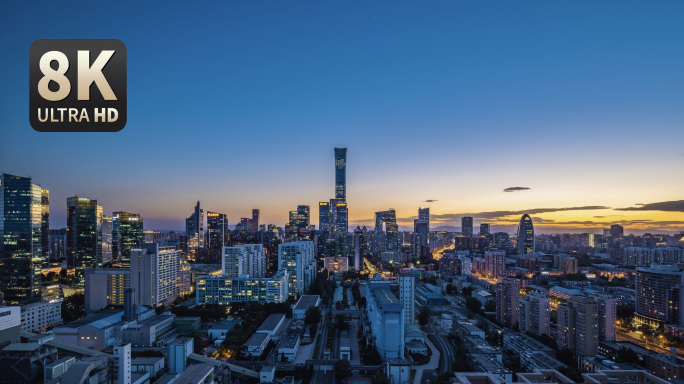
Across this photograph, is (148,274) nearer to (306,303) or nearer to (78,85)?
(306,303)

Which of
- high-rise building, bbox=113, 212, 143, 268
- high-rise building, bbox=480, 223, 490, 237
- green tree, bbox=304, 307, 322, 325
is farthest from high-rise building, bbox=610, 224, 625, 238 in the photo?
high-rise building, bbox=113, 212, 143, 268

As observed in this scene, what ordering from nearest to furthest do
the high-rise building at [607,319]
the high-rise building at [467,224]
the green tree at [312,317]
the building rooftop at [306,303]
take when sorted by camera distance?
the high-rise building at [607,319]
the green tree at [312,317]
the building rooftop at [306,303]
the high-rise building at [467,224]

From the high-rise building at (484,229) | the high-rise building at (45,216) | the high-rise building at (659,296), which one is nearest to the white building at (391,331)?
the high-rise building at (659,296)

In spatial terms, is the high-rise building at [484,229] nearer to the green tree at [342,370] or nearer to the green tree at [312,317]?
the green tree at [312,317]

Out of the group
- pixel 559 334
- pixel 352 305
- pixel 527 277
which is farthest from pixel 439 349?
pixel 527 277

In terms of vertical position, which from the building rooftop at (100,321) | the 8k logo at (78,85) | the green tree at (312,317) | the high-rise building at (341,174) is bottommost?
the green tree at (312,317)

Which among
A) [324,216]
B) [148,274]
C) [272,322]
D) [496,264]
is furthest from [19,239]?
[324,216]

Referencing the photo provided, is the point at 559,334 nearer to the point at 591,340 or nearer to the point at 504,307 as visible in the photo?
the point at 591,340

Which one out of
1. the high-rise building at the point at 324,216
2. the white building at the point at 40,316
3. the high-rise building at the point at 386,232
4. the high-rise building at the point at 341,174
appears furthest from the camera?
the high-rise building at the point at 324,216
